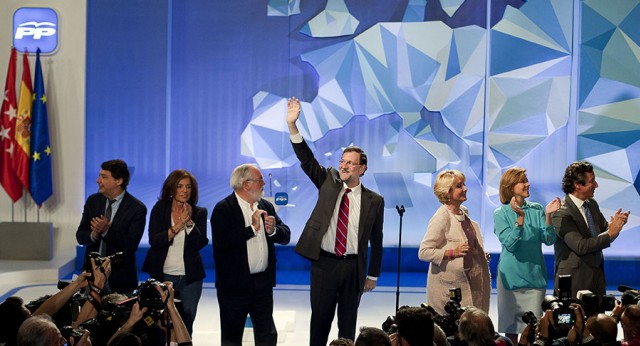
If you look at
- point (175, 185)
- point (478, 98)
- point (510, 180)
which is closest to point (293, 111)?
point (175, 185)

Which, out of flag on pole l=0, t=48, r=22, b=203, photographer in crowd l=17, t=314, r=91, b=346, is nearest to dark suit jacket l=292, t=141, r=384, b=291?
photographer in crowd l=17, t=314, r=91, b=346

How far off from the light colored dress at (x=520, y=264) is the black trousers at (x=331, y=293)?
96 centimetres

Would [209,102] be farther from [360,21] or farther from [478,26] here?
[478,26]

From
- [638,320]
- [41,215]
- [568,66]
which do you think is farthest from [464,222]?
[41,215]

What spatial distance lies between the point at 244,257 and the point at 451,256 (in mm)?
1175

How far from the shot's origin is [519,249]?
5.71 m

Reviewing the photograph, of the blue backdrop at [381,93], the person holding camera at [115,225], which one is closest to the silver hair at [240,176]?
the person holding camera at [115,225]

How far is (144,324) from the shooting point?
4.01m

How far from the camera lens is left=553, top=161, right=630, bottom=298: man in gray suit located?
222 inches

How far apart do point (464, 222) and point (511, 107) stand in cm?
439

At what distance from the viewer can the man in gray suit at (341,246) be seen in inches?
215

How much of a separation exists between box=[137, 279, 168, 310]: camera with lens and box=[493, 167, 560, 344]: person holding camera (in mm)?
2415

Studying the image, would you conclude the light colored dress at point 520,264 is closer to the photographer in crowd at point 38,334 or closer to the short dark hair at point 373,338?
the short dark hair at point 373,338

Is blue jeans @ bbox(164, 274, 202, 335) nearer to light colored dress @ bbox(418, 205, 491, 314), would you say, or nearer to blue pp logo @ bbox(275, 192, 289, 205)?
light colored dress @ bbox(418, 205, 491, 314)
